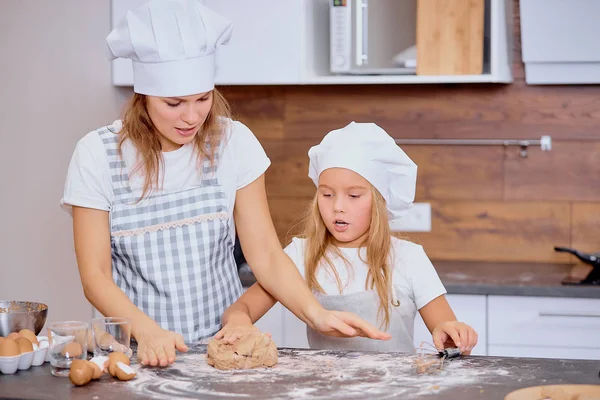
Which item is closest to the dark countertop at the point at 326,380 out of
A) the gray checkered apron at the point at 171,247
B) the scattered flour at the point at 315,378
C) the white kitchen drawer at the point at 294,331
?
the scattered flour at the point at 315,378

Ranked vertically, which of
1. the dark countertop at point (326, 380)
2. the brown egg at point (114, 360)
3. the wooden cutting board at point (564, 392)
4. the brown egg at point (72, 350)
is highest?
the brown egg at point (72, 350)

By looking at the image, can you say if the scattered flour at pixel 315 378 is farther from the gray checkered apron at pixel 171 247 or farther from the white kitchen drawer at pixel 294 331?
the white kitchen drawer at pixel 294 331

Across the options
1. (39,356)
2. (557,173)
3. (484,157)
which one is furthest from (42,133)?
(557,173)

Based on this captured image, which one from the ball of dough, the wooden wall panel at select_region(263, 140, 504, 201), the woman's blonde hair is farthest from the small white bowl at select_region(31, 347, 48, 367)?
the wooden wall panel at select_region(263, 140, 504, 201)

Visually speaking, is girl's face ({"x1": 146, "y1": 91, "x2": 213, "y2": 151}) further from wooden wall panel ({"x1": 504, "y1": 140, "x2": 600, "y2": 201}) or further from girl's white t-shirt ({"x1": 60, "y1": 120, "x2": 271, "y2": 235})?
wooden wall panel ({"x1": 504, "y1": 140, "x2": 600, "y2": 201})

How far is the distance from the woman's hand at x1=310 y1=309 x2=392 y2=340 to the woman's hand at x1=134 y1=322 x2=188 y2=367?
0.88 feet

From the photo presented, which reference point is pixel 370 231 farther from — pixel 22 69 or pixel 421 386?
pixel 22 69

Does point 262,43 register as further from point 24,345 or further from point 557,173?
point 24,345

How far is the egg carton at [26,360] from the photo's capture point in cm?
133

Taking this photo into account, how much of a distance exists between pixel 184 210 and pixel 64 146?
851 mm

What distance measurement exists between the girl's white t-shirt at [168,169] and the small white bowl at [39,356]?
0.32 meters

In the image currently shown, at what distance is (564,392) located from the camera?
4.14 ft

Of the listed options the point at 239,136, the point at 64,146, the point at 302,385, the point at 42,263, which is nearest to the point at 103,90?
the point at 64,146

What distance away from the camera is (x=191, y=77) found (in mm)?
1574
